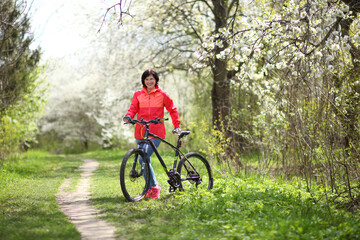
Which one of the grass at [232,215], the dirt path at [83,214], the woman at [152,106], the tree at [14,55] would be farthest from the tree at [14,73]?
the grass at [232,215]

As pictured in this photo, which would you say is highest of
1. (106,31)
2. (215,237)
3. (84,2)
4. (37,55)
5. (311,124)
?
(84,2)

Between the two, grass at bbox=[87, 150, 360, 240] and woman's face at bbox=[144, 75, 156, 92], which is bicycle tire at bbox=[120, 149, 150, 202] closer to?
grass at bbox=[87, 150, 360, 240]

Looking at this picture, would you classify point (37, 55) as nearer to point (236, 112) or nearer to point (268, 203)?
point (236, 112)

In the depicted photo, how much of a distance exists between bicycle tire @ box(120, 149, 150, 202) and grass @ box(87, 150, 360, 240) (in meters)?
0.16

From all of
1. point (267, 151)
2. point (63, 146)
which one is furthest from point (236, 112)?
point (63, 146)

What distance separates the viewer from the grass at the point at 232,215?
4221 millimetres

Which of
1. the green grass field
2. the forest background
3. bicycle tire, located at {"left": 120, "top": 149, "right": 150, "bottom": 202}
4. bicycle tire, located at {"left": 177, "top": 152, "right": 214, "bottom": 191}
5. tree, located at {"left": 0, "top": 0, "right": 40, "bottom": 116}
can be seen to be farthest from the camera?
tree, located at {"left": 0, "top": 0, "right": 40, "bottom": 116}

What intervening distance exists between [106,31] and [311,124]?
37.6ft

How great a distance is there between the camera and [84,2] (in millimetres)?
16219

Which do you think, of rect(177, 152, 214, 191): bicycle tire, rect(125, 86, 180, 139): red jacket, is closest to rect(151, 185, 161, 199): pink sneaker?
rect(177, 152, 214, 191): bicycle tire

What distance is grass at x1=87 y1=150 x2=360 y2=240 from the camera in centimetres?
422

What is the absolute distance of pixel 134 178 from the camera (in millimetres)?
5887

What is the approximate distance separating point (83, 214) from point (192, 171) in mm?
1975

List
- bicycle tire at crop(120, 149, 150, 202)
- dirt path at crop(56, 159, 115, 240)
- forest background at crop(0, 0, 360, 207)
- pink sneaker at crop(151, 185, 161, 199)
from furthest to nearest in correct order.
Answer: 1. pink sneaker at crop(151, 185, 161, 199)
2. forest background at crop(0, 0, 360, 207)
3. bicycle tire at crop(120, 149, 150, 202)
4. dirt path at crop(56, 159, 115, 240)
